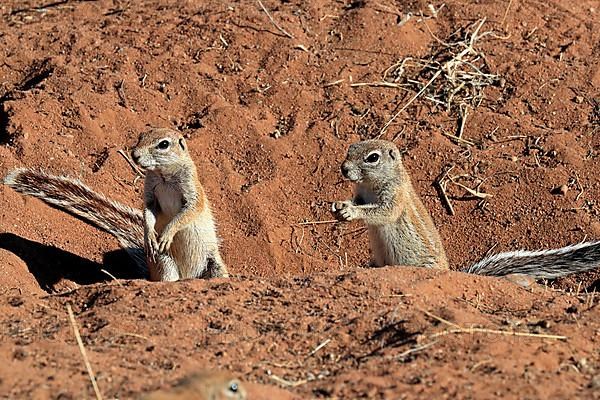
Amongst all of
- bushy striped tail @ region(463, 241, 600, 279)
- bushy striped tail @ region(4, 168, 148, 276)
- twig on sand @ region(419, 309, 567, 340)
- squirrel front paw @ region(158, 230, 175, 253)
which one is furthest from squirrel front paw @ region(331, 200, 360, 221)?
twig on sand @ region(419, 309, 567, 340)

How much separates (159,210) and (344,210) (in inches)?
59.9

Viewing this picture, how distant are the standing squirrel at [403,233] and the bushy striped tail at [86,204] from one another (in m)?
1.90

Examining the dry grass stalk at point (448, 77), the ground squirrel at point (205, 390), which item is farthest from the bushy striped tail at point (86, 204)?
the ground squirrel at point (205, 390)

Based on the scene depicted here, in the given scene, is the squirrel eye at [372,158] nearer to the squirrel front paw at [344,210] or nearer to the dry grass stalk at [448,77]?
the squirrel front paw at [344,210]

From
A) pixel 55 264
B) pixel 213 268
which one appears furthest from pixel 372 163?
pixel 55 264

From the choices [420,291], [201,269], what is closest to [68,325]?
[420,291]

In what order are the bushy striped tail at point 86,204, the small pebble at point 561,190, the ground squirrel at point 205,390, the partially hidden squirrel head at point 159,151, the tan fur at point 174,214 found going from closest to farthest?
1. the ground squirrel at point 205,390
2. the partially hidden squirrel head at point 159,151
3. the tan fur at point 174,214
4. the bushy striped tail at point 86,204
5. the small pebble at point 561,190

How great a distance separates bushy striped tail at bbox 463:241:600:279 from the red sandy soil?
0.36 meters

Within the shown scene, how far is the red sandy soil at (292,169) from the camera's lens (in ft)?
15.7

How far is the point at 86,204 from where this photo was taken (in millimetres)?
7859

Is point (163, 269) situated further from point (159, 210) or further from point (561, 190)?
point (561, 190)

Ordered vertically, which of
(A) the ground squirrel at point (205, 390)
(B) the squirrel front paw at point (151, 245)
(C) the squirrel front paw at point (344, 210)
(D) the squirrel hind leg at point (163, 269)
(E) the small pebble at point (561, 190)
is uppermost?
(A) the ground squirrel at point (205, 390)

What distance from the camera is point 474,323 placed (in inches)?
191

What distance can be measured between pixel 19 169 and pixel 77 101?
1.45 meters
